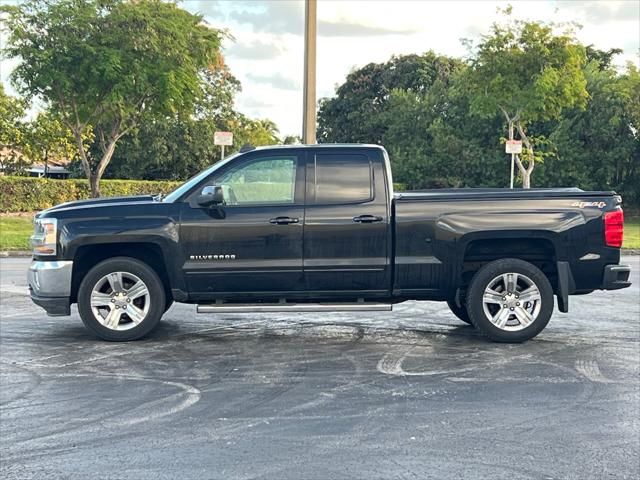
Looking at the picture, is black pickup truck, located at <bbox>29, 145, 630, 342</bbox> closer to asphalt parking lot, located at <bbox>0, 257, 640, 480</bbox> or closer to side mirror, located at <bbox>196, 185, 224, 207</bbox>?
side mirror, located at <bbox>196, 185, 224, 207</bbox>

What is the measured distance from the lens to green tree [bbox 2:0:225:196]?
21.6 metres

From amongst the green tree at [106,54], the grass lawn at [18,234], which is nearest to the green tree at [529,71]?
the grass lawn at [18,234]

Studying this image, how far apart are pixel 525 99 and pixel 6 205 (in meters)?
19.5

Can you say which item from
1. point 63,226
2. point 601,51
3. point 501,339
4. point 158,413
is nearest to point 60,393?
point 158,413

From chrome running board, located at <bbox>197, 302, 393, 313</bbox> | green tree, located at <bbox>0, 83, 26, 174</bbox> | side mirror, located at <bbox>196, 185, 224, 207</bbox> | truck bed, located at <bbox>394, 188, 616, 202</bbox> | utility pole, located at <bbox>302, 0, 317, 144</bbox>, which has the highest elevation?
green tree, located at <bbox>0, 83, 26, 174</bbox>

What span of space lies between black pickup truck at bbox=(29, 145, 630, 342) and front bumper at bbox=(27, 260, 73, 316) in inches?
0.4

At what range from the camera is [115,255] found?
7.30 meters

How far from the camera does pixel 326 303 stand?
729cm

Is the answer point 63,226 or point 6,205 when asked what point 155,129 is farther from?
point 63,226

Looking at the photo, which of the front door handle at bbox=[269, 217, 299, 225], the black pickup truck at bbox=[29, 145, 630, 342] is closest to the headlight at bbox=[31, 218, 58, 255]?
the black pickup truck at bbox=[29, 145, 630, 342]

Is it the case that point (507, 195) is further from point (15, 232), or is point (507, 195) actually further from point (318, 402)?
point (15, 232)

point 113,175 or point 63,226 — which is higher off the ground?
point 113,175

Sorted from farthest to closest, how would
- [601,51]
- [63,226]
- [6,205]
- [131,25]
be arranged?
[601,51]
[6,205]
[131,25]
[63,226]

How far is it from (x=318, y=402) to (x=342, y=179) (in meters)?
2.75
